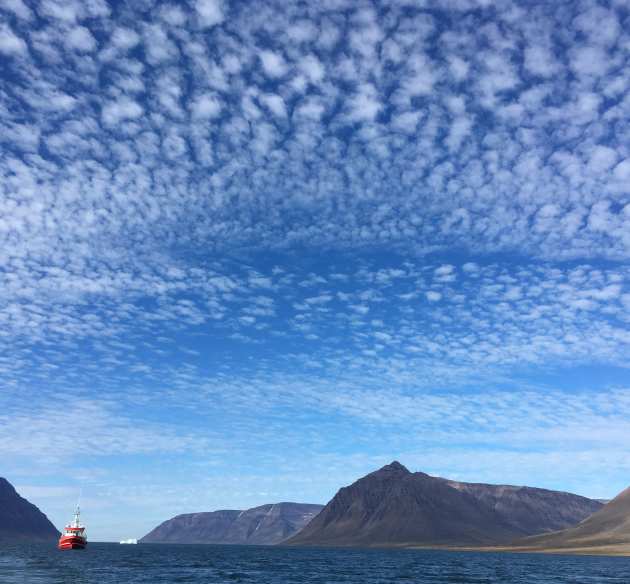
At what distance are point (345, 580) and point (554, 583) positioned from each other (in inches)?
1446

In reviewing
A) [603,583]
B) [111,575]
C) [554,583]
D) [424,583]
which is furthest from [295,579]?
[603,583]

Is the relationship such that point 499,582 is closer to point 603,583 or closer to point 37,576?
point 603,583

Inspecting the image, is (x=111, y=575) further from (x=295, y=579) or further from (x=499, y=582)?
(x=499, y=582)

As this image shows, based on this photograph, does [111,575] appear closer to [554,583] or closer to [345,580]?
[345,580]

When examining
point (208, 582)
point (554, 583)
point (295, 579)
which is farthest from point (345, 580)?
point (554, 583)

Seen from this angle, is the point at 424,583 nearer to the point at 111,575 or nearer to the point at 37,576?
the point at 111,575

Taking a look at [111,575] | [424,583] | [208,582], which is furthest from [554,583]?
[111,575]

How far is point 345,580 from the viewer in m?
111

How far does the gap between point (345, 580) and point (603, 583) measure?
4501cm

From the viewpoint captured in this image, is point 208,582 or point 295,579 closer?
point 208,582

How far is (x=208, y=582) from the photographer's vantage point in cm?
10581

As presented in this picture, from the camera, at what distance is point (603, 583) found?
107812 mm

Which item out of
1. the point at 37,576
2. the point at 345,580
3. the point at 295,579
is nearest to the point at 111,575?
the point at 37,576

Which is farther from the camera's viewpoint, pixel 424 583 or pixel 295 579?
pixel 295 579
